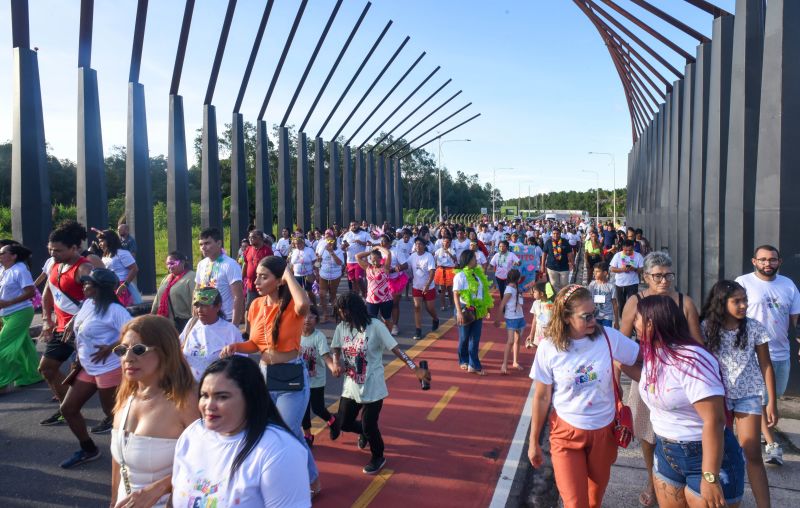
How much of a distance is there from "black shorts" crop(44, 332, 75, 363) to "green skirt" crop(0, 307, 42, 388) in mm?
1423

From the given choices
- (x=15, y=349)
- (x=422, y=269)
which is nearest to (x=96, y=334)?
(x=15, y=349)

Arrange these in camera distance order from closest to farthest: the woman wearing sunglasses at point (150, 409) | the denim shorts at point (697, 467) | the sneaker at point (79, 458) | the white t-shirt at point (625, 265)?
the woman wearing sunglasses at point (150, 409), the denim shorts at point (697, 467), the sneaker at point (79, 458), the white t-shirt at point (625, 265)

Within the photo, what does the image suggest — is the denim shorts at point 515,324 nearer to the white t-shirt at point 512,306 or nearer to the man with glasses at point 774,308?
the white t-shirt at point 512,306

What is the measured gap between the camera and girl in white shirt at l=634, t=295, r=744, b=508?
2.89m

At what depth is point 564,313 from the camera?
347 centimetres

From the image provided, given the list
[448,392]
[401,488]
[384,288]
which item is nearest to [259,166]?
[384,288]

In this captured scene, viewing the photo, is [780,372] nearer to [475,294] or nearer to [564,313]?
[564,313]

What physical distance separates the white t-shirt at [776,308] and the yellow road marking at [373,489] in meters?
3.49

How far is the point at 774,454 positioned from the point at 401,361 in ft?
16.5

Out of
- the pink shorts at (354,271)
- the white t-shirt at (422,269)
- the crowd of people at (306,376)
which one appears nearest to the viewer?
the crowd of people at (306,376)

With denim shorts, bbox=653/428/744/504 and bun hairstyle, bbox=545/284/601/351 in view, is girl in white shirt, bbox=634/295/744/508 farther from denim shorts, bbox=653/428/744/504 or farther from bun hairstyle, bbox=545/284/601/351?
bun hairstyle, bbox=545/284/601/351

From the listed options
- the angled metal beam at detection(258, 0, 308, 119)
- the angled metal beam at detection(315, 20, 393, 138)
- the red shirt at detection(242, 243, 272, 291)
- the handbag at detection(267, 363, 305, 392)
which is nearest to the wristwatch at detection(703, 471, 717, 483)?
the handbag at detection(267, 363, 305, 392)

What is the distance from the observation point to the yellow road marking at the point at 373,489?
14.6 feet

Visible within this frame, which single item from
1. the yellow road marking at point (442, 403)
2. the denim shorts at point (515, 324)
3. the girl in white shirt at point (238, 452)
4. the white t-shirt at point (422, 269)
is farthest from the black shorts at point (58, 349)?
the white t-shirt at point (422, 269)
